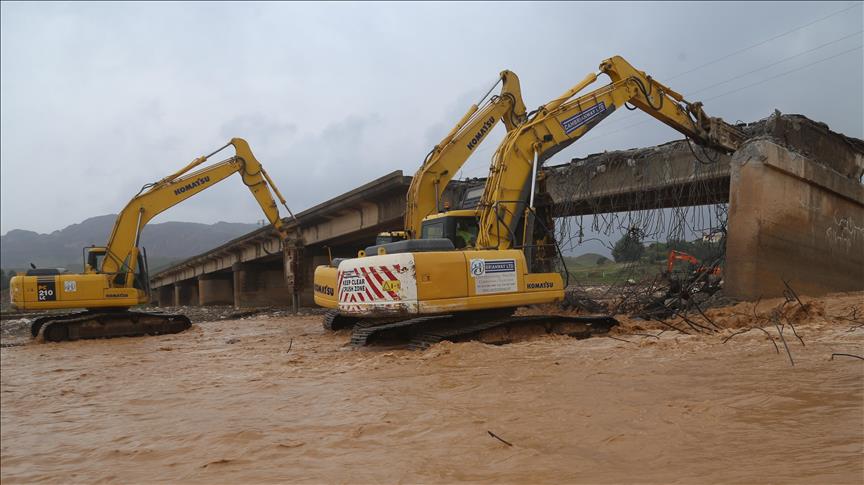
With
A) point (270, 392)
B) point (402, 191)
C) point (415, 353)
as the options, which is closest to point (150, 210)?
point (402, 191)

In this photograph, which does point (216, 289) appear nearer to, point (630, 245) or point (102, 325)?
point (102, 325)

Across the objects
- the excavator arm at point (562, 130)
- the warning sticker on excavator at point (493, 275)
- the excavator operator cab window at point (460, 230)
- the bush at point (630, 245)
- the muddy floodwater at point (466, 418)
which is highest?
the excavator arm at point (562, 130)

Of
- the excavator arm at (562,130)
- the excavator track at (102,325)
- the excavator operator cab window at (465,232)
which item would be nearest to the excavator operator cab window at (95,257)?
the excavator track at (102,325)

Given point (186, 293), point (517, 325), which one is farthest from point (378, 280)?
point (186, 293)

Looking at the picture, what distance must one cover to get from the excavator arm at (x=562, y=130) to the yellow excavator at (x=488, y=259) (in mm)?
19

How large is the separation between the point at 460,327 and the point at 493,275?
947mm

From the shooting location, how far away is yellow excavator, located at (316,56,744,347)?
26.7 ft

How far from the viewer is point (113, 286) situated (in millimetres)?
13336

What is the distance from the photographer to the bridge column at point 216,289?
44.8m

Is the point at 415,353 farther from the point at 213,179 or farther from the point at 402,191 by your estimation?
the point at 402,191

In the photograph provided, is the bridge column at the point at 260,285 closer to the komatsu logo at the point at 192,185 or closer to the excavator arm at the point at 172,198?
the excavator arm at the point at 172,198

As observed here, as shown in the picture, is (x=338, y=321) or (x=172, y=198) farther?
(x=172, y=198)

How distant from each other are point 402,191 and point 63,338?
10.8 metres

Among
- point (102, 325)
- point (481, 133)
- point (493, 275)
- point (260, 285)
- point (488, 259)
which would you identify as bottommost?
point (102, 325)
